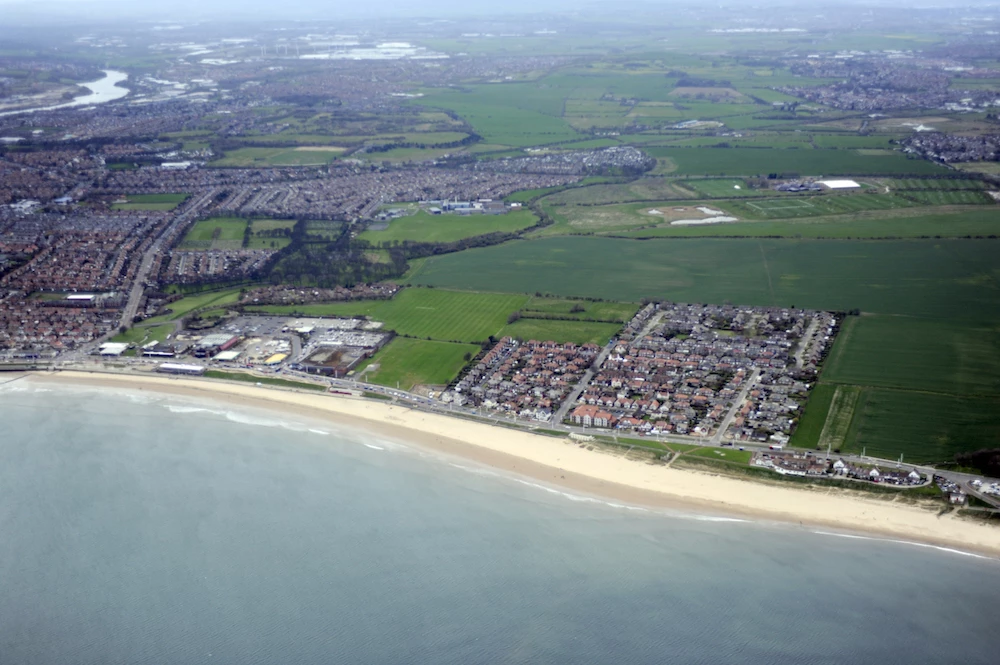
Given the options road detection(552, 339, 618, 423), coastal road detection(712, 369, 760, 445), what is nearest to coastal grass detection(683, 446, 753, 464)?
coastal road detection(712, 369, 760, 445)

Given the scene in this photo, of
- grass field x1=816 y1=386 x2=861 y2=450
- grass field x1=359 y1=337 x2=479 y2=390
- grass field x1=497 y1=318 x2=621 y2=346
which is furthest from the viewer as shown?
grass field x1=497 y1=318 x2=621 y2=346

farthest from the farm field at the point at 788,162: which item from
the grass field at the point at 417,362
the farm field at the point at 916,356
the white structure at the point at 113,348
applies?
the white structure at the point at 113,348

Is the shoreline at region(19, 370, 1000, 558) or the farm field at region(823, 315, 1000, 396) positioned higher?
the farm field at region(823, 315, 1000, 396)

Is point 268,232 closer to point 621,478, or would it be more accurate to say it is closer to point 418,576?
point 621,478

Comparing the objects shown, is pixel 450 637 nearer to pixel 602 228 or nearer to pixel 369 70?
pixel 602 228

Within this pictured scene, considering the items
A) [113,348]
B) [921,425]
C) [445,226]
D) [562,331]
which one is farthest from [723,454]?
[445,226]

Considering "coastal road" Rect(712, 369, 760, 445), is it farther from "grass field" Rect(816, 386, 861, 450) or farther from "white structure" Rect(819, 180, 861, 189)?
"white structure" Rect(819, 180, 861, 189)

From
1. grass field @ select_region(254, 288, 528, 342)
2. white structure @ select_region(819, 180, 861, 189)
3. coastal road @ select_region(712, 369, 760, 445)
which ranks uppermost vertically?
white structure @ select_region(819, 180, 861, 189)
